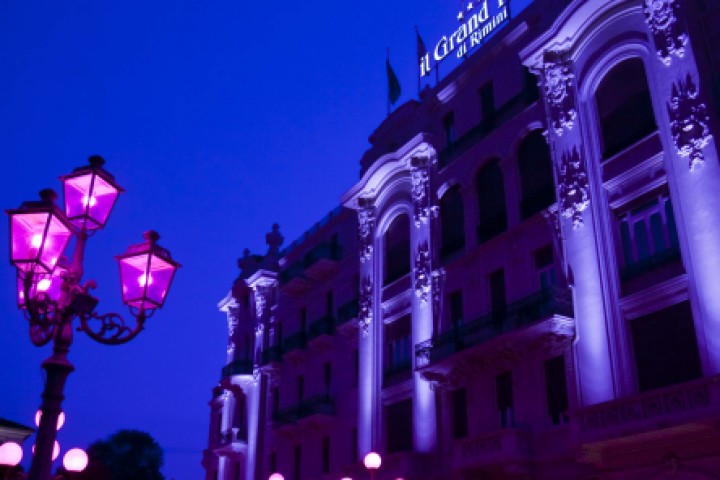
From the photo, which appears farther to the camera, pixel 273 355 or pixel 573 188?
pixel 273 355

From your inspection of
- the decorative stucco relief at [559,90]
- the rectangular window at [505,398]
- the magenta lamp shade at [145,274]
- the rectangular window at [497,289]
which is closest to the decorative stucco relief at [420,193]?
the rectangular window at [497,289]

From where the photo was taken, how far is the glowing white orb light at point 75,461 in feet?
31.9

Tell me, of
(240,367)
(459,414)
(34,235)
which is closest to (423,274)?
(459,414)

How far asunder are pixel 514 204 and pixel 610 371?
6930mm

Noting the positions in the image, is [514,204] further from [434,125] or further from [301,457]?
[301,457]

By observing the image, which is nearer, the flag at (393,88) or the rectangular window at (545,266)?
the rectangular window at (545,266)

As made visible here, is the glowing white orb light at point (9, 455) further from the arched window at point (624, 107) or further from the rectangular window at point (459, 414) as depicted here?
the arched window at point (624, 107)

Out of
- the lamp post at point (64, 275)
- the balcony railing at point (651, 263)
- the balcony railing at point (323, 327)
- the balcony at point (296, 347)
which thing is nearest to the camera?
the lamp post at point (64, 275)

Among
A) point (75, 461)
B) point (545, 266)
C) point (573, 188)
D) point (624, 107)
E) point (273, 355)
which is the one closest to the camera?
point (75, 461)

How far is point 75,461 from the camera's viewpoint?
9766mm

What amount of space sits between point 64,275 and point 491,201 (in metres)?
18.0

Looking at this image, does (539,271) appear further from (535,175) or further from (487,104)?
(487,104)

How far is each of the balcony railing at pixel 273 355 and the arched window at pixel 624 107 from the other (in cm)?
2099

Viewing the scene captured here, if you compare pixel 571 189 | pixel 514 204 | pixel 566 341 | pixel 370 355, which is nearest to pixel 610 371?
pixel 566 341
